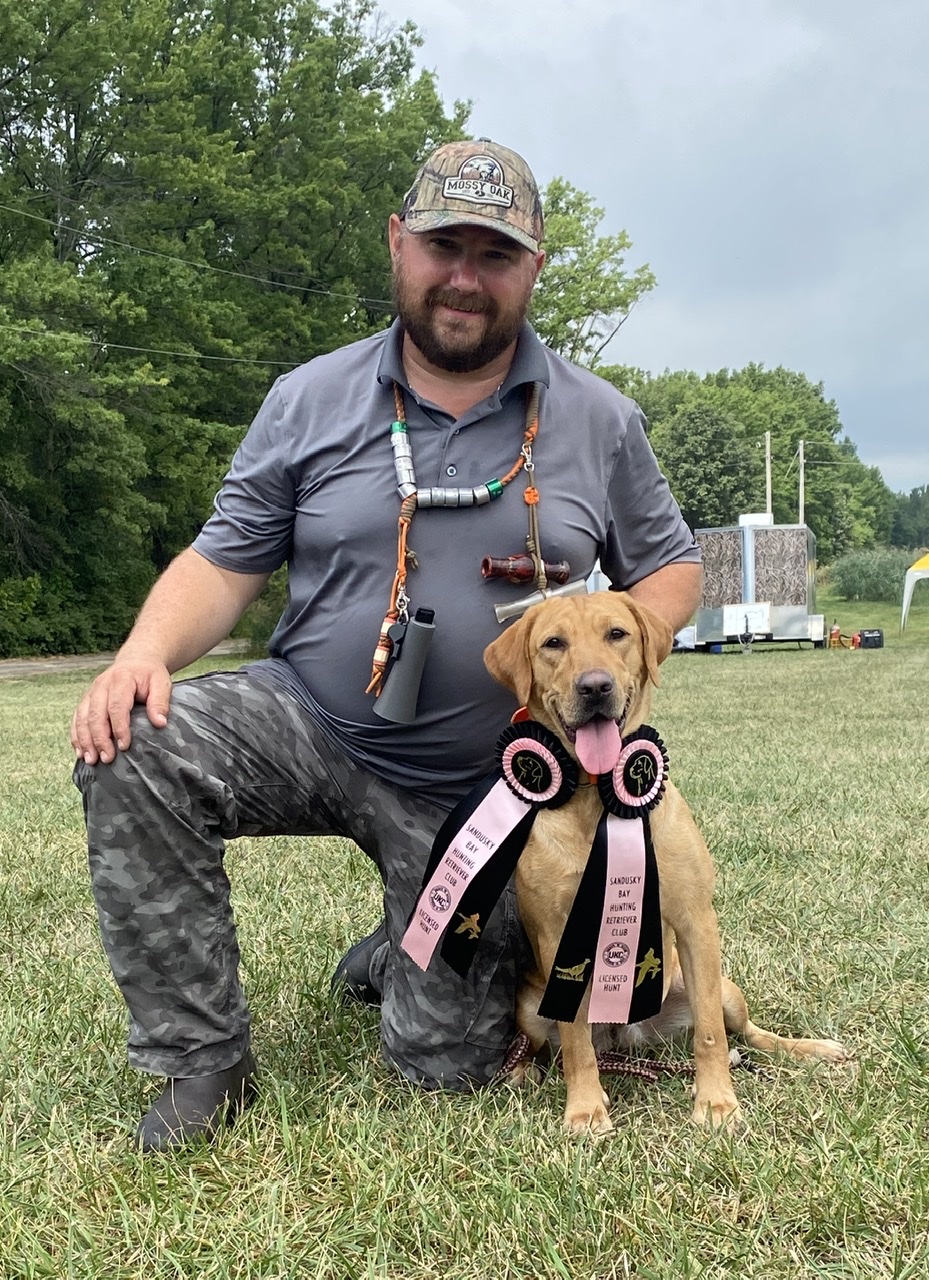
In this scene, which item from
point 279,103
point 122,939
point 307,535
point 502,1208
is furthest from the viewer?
point 279,103

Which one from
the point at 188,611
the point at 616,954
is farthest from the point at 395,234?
the point at 616,954

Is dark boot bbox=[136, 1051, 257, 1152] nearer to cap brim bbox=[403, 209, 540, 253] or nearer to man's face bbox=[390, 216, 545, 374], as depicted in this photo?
man's face bbox=[390, 216, 545, 374]

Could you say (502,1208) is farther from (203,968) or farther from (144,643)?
(144,643)

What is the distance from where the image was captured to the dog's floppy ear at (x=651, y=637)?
274 centimetres

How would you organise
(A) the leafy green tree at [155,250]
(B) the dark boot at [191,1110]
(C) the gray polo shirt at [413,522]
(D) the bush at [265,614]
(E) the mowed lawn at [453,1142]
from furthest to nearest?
(D) the bush at [265,614], (A) the leafy green tree at [155,250], (C) the gray polo shirt at [413,522], (B) the dark boot at [191,1110], (E) the mowed lawn at [453,1142]

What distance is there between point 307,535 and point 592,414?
82 cm

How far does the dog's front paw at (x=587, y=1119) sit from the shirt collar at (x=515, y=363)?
1.74 metres

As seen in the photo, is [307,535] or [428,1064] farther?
[307,535]

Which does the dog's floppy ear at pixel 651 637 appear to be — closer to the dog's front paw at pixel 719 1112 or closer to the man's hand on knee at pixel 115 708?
the dog's front paw at pixel 719 1112

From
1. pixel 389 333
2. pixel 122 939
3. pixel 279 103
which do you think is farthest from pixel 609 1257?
pixel 279 103

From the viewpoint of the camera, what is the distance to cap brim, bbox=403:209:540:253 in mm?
2791

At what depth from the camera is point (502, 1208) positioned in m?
2.03

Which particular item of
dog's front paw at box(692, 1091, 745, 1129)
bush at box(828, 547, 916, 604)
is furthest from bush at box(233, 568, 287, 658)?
bush at box(828, 547, 916, 604)

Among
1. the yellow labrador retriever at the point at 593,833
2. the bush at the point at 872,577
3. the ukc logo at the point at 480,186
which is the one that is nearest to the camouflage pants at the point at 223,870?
the yellow labrador retriever at the point at 593,833
